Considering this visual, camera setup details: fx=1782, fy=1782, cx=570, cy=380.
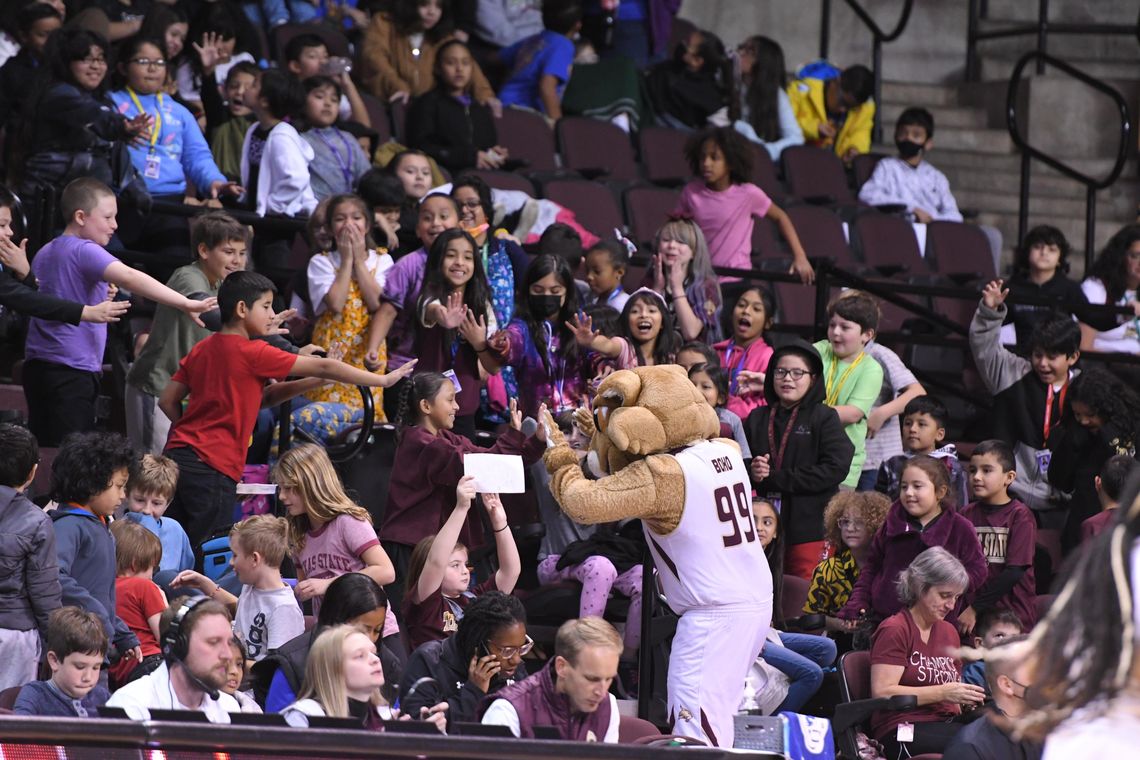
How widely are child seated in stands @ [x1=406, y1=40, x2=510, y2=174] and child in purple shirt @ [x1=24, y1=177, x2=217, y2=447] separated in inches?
116

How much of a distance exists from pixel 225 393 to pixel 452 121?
3548 millimetres

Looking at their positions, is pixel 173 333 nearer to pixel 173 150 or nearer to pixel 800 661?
pixel 173 150

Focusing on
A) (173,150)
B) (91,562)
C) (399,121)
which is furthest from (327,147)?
(91,562)

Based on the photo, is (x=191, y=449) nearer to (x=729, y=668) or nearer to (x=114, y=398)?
(x=114, y=398)

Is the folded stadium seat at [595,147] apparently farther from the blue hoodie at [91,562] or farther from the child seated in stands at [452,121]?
the blue hoodie at [91,562]

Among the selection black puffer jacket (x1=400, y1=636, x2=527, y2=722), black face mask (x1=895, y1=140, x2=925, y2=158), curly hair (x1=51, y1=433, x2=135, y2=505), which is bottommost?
black puffer jacket (x1=400, y1=636, x2=527, y2=722)

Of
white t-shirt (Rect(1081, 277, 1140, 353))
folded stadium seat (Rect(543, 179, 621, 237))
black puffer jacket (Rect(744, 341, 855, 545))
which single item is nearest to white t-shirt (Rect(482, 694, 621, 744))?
black puffer jacket (Rect(744, 341, 855, 545))

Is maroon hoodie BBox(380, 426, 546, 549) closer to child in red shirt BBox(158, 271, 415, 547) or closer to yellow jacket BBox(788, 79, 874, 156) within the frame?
child in red shirt BBox(158, 271, 415, 547)

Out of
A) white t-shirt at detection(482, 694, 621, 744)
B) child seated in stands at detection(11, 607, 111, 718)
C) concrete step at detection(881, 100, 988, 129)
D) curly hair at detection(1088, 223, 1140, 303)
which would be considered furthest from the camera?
concrete step at detection(881, 100, 988, 129)

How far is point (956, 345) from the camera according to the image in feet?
27.7

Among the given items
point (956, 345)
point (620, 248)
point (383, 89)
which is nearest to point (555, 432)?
point (620, 248)

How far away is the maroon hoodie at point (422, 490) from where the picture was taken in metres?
6.11

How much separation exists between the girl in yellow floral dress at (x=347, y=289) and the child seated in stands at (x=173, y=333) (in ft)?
1.57

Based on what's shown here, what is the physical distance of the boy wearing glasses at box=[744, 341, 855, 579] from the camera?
269 inches
